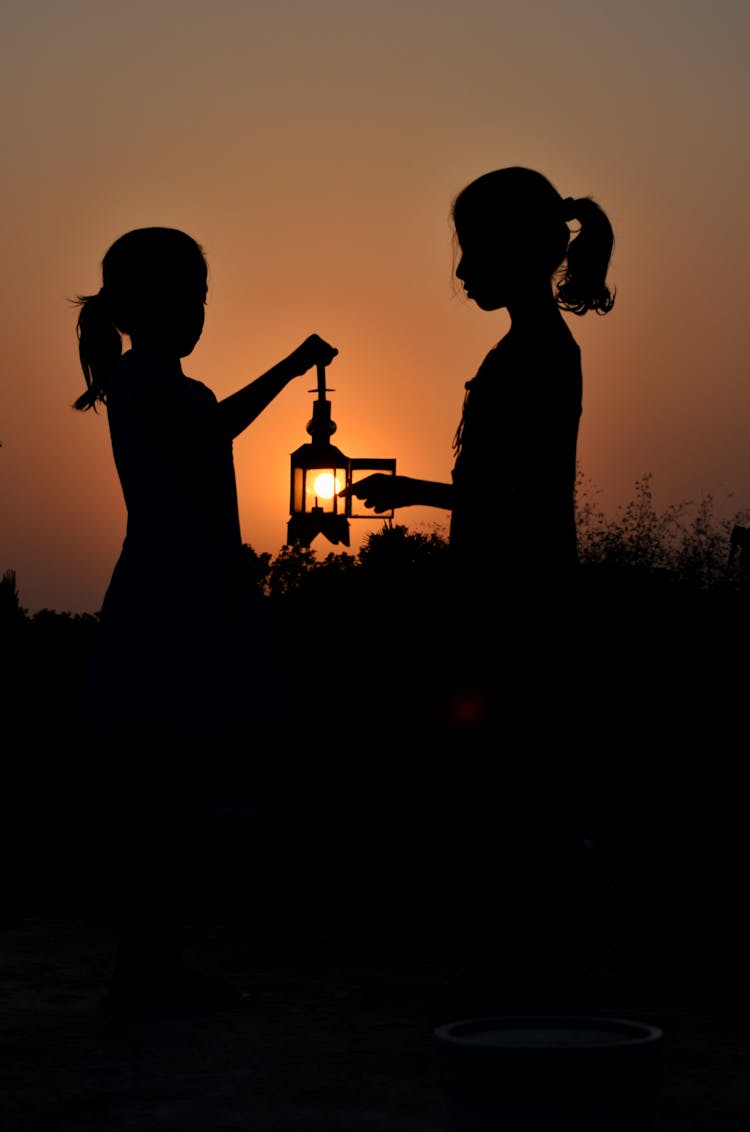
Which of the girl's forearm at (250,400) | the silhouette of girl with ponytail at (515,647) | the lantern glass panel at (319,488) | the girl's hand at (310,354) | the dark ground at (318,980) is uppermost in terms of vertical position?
the lantern glass panel at (319,488)

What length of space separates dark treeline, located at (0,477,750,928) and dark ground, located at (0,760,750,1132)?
85 mm

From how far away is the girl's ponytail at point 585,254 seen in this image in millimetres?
4797

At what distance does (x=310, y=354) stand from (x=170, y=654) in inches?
36.6

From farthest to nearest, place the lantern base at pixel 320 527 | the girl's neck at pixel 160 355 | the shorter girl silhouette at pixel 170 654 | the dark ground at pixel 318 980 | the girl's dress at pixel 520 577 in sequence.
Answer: the lantern base at pixel 320 527, the girl's neck at pixel 160 355, the shorter girl silhouette at pixel 170 654, the girl's dress at pixel 520 577, the dark ground at pixel 318 980

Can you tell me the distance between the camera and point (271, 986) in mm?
5285

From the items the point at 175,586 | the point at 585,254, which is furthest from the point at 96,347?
the point at 585,254

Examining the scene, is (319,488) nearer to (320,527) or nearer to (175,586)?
(320,527)

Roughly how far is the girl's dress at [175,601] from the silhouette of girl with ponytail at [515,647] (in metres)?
0.53

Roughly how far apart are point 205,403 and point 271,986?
68.6 inches

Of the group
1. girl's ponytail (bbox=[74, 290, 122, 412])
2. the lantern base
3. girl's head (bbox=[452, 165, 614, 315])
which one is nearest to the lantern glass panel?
the lantern base

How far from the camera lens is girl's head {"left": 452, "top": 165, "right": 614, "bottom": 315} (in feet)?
15.6

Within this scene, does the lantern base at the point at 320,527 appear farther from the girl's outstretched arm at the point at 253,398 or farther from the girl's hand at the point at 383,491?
the girl's hand at the point at 383,491

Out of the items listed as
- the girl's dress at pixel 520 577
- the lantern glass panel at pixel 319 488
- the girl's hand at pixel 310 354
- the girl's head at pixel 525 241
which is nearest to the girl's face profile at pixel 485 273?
the girl's head at pixel 525 241

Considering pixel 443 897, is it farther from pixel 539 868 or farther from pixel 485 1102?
pixel 485 1102
